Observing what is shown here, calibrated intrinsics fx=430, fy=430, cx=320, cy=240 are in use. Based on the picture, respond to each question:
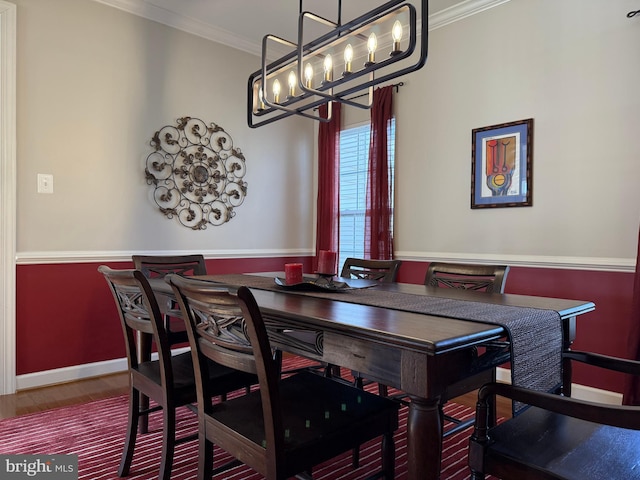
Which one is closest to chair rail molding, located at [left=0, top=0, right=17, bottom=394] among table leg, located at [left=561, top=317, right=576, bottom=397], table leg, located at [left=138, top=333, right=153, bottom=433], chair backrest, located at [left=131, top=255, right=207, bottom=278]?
chair backrest, located at [left=131, top=255, right=207, bottom=278]

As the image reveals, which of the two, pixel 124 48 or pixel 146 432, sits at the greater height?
pixel 124 48

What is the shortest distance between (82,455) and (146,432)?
302 mm

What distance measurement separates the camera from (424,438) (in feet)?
3.53

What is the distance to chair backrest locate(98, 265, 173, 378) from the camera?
160 cm

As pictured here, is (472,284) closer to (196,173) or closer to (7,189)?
(196,173)

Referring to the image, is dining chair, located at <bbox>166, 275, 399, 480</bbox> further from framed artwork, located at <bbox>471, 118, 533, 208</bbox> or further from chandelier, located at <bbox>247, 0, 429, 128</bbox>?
framed artwork, located at <bbox>471, 118, 533, 208</bbox>

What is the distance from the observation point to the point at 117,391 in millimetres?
2838

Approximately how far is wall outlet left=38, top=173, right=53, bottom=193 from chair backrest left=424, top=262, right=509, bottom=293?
257 centimetres

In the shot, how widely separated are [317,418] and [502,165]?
2.36 m

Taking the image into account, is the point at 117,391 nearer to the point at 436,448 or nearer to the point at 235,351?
the point at 235,351

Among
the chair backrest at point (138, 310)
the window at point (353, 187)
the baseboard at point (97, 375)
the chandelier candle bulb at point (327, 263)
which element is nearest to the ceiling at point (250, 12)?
the window at point (353, 187)

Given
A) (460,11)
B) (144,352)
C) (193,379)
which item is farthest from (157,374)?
(460,11)

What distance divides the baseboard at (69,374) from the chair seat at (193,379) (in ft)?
5.06

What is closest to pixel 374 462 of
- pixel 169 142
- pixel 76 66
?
pixel 169 142
